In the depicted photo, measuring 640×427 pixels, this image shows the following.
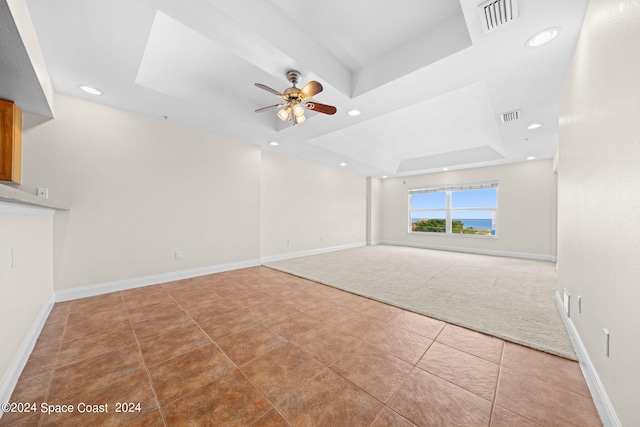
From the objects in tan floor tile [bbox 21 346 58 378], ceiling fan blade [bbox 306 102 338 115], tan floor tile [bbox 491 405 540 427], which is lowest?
tan floor tile [bbox 21 346 58 378]

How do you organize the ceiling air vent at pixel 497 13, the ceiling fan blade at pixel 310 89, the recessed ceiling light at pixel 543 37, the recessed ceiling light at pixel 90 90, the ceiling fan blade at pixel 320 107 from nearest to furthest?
the ceiling air vent at pixel 497 13 < the recessed ceiling light at pixel 543 37 < the ceiling fan blade at pixel 310 89 < the ceiling fan blade at pixel 320 107 < the recessed ceiling light at pixel 90 90

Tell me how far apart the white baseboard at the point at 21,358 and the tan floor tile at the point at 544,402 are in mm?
2775

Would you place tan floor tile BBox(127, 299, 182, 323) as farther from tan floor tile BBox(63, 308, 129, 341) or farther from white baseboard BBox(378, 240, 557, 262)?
white baseboard BBox(378, 240, 557, 262)

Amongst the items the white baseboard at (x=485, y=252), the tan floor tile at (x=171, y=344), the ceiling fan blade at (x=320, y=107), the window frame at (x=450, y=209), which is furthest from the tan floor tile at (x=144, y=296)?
the window frame at (x=450, y=209)

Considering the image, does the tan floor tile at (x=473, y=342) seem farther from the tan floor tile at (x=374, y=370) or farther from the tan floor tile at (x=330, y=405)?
the tan floor tile at (x=330, y=405)

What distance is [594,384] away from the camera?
132 cm

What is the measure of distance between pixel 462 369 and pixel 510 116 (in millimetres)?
3587

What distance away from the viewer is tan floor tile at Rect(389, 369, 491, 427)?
1122mm

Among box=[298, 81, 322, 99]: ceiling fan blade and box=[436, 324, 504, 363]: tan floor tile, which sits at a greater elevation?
box=[298, 81, 322, 99]: ceiling fan blade

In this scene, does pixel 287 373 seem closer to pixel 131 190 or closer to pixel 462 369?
pixel 462 369

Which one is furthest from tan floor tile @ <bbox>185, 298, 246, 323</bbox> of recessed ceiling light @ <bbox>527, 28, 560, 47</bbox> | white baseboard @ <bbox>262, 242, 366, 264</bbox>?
recessed ceiling light @ <bbox>527, 28, 560, 47</bbox>

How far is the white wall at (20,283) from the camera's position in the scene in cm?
134

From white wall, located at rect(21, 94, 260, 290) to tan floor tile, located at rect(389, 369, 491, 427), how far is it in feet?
11.9

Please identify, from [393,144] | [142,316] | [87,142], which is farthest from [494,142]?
[87,142]
